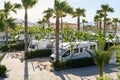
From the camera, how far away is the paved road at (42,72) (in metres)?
24.9

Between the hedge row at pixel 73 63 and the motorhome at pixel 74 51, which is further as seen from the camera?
the motorhome at pixel 74 51

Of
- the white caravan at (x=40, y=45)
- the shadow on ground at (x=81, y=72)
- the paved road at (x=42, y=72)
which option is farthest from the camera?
the white caravan at (x=40, y=45)

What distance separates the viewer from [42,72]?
26828 millimetres

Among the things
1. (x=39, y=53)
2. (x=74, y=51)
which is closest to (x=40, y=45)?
(x=39, y=53)

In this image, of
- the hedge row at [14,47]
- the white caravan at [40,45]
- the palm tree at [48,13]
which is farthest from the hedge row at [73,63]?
the hedge row at [14,47]

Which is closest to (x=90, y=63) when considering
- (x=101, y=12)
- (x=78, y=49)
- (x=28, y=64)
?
(x=78, y=49)

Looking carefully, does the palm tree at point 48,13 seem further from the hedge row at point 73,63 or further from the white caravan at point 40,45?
the white caravan at point 40,45

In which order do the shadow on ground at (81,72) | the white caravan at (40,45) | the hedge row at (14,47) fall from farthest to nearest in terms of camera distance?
the hedge row at (14,47)
the white caravan at (40,45)
the shadow on ground at (81,72)

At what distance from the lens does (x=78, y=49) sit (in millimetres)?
30953

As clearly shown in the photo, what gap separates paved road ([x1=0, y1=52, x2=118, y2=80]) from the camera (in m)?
24.9

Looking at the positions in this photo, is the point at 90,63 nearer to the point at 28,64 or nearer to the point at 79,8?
the point at 28,64

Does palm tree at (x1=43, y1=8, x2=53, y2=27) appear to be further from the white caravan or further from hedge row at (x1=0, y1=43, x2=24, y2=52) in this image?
hedge row at (x1=0, y1=43, x2=24, y2=52)

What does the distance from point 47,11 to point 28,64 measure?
644cm

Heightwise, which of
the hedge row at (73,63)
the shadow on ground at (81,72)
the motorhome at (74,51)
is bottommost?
the shadow on ground at (81,72)
